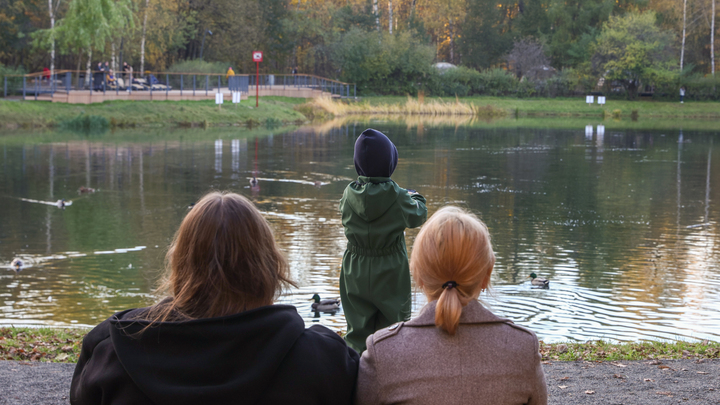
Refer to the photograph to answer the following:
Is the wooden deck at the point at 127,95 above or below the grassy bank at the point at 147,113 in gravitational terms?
above

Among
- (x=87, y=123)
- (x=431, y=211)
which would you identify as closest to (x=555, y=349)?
(x=431, y=211)

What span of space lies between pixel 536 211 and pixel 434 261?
13538 millimetres

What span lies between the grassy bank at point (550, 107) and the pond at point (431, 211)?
24.2m

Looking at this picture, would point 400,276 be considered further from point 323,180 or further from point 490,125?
point 490,125

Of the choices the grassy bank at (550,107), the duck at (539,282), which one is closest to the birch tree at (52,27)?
the grassy bank at (550,107)

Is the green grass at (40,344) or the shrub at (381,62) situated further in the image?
the shrub at (381,62)

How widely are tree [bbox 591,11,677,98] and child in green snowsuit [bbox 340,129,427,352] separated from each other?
57071 mm

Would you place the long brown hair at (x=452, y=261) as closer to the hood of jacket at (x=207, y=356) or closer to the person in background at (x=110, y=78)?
the hood of jacket at (x=207, y=356)

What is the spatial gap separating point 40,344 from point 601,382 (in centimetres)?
452

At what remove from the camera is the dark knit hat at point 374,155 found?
4.11 m

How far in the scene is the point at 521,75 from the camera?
6581cm

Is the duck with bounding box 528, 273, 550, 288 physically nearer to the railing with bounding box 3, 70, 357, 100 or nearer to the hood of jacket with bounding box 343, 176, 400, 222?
the hood of jacket with bounding box 343, 176, 400, 222

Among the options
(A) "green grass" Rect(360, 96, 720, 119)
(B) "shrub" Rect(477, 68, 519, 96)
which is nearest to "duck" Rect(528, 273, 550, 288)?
(A) "green grass" Rect(360, 96, 720, 119)

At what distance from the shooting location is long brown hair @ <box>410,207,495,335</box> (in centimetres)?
243
